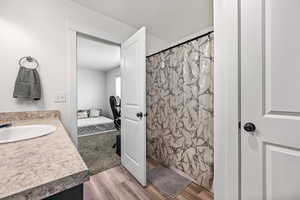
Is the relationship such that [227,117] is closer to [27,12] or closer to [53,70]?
[53,70]

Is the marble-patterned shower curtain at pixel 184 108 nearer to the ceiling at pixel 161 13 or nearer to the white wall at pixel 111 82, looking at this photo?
the ceiling at pixel 161 13

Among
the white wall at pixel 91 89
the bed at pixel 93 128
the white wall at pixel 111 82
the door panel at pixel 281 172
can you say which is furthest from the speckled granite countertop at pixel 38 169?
the white wall at pixel 91 89

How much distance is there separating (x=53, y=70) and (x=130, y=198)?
1.74 metres

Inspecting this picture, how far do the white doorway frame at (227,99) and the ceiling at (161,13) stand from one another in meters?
0.97

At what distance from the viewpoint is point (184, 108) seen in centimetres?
182

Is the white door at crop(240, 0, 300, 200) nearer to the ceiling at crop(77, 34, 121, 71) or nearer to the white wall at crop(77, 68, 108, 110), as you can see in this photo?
the ceiling at crop(77, 34, 121, 71)

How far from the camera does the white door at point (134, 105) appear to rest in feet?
5.31

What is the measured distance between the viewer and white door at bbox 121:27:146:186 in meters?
1.62

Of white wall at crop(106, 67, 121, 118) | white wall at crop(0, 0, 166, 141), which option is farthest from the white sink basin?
white wall at crop(106, 67, 121, 118)

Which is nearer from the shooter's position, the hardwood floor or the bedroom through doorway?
the hardwood floor

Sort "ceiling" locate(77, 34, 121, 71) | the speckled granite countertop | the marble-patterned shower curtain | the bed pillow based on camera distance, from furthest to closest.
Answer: the bed pillow
"ceiling" locate(77, 34, 121, 71)
the marble-patterned shower curtain
the speckled granite countertop

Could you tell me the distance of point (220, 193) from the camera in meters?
1.01

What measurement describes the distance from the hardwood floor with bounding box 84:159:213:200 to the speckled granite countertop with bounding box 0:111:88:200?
3.83 ft

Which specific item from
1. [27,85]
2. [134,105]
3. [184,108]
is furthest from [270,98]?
[27,85]
